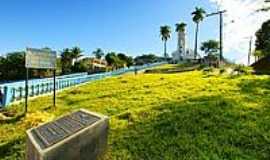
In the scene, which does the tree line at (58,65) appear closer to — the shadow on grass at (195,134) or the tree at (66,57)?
the tree at (66,57)

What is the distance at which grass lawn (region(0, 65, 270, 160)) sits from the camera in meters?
7.08

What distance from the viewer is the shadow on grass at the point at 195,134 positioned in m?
6.95

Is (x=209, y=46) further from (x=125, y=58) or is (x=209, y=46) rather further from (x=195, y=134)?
(x=195, y=134)

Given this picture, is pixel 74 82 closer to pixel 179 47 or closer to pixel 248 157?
pixel 248 157

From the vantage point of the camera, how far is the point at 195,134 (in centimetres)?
789

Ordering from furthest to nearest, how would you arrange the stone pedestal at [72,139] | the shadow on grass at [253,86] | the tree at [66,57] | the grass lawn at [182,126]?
the tree at [66,57]
the shadow on grass at [253,86]
the grass lawn at [182,126]
the stone pedestal at [72,139]

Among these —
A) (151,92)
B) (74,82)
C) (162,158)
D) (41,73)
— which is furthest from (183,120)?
(41,73)

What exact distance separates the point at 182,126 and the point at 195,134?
58 cm

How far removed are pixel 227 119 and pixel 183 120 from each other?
1.09 metres

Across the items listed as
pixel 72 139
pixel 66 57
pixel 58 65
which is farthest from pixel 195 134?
pixel 66 57

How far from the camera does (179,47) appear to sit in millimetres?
72375

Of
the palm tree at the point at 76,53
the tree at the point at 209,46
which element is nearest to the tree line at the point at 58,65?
the palm tree at the point at 76,53

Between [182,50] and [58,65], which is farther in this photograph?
[182,50]


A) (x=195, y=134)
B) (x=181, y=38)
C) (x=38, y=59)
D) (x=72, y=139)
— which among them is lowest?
(x=195, y=134)
